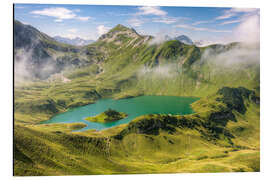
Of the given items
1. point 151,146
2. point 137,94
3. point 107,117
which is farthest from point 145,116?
point 137,94

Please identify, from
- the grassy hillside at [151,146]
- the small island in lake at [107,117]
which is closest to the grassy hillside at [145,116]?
the grassy hillside at [151,146]

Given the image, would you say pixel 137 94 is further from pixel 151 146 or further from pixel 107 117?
pixel 151 146

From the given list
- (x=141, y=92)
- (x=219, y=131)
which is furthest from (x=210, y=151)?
(x=141, y=92)

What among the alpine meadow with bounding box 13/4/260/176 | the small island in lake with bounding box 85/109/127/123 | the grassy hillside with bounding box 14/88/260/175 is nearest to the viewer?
the grassy hillside with bounding box 14/88/260/175

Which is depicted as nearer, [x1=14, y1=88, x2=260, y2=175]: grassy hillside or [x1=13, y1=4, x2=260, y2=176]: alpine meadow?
[x1=14, y1=88, x2=260, y2=175]: grassy hillside

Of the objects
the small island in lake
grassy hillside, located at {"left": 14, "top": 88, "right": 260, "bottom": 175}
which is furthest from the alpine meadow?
the small island in lake

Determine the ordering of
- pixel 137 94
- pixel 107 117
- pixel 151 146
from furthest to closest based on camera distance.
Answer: pixel 137 94
pixel 107 117
pixel 151 146

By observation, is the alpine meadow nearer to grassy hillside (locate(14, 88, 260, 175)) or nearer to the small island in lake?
grassy hillside (locate(14, 88, 260, 175))
